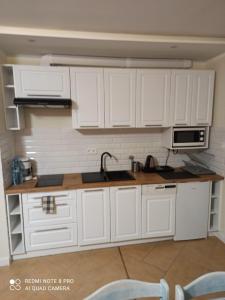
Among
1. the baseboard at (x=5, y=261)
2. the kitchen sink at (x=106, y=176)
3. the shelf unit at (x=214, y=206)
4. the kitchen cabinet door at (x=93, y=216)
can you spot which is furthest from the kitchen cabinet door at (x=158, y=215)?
the baseboard at (x=5, y=261)

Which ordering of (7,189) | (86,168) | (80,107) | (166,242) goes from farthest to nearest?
1. (86,168)
2. (166,242)
3. (80,107)
4. (7,189)

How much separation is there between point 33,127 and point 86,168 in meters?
0.93

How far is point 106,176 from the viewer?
2748 millimetres

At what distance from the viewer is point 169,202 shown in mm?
2643

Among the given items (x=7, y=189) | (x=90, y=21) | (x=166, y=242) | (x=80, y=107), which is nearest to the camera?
(x=90, y=21)

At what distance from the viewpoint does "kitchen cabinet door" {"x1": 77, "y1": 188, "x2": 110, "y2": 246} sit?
2.46m

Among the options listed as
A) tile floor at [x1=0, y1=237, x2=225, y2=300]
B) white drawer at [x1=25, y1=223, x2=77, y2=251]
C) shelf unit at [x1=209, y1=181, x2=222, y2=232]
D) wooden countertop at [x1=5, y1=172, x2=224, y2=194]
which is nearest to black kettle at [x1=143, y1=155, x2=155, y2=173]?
wooden countertop at [x1=5, y1=172, x2=224, y2=194]

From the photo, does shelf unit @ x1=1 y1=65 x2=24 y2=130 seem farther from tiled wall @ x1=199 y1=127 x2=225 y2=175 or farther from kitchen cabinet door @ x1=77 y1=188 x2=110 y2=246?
tiled wall @ x1=199 y1=127 x2=225 y2=175

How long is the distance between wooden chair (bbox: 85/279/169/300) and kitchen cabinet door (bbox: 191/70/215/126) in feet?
7.47

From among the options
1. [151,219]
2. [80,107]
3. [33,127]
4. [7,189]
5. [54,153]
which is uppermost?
[80,107]

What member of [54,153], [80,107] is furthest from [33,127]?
[80,107]

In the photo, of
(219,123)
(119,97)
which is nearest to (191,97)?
(219,123)

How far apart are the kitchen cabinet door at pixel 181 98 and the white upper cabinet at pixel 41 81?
139cm

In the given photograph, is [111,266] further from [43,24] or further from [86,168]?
[43,24]
